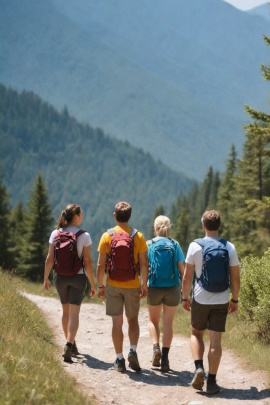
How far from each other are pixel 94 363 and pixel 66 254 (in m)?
1.93

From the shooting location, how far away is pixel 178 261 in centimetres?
899

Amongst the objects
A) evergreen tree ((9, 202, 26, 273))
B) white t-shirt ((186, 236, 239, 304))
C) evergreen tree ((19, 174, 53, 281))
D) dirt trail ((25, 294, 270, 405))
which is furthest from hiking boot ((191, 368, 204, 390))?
evergreen tree ((9, 202, 26, 273))

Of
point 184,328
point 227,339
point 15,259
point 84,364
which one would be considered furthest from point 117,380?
point 15,259

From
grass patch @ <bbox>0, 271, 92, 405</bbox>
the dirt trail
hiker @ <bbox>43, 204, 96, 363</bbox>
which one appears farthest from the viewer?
hiker @ <bbox>43, 204, 96, 363</bbox>

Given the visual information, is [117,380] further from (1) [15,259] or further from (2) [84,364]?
(1) [15,259]

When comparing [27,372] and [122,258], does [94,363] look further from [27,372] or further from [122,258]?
[27,372]

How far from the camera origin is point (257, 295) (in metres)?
10.8

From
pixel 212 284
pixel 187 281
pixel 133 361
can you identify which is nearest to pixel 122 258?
pixel 187 281

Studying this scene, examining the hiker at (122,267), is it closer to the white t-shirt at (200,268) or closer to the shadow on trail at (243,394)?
the white t-shirt at (200,268)

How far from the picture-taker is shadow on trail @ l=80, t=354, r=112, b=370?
919cm

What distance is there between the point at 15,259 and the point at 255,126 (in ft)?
123

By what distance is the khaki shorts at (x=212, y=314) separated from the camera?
307 inches

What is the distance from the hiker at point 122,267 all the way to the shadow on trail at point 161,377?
176mm

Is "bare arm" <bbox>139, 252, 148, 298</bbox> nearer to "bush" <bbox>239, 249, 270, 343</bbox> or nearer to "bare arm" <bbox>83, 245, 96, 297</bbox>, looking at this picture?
"bare arm" <bbox>83, 245, 96, 297</bbox>
